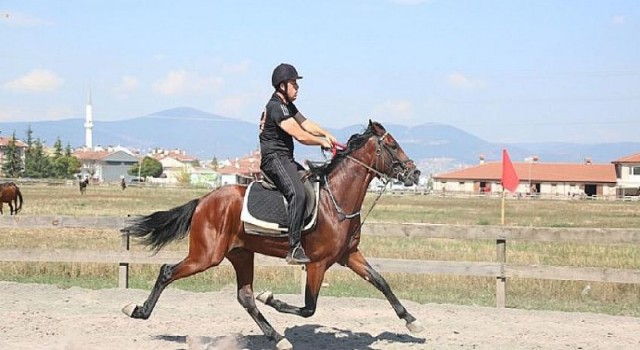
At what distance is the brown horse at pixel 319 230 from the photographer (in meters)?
7.75

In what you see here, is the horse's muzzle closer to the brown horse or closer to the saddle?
the brown horse

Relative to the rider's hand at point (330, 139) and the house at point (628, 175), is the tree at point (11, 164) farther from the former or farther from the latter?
the rider's hand at point (330, 139)

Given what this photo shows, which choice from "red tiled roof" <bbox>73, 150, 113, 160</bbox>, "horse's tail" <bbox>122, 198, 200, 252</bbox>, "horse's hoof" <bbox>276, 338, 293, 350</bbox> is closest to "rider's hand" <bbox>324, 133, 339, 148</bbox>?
"horse's tail" <bbox>122, 198, 200, 252</bbox>

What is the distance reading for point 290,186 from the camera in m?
7.73

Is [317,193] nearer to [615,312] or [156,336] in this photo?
[156,336]

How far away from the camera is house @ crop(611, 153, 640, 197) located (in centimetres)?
9600

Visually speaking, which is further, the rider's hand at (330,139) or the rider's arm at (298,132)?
the rider's hand at (330,139)

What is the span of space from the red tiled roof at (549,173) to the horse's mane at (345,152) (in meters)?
99.0

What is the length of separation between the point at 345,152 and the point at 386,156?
432 millimetres

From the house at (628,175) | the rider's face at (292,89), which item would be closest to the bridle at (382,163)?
the rider's face at (292,89)

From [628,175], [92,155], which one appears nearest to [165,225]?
[628,175]

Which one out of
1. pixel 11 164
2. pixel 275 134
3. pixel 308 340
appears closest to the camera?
pixel 275 134

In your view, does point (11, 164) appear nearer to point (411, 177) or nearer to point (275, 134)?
point (275, 134)

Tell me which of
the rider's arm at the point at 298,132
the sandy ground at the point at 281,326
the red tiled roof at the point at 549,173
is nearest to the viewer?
the rider's arm at the point at 298,132
